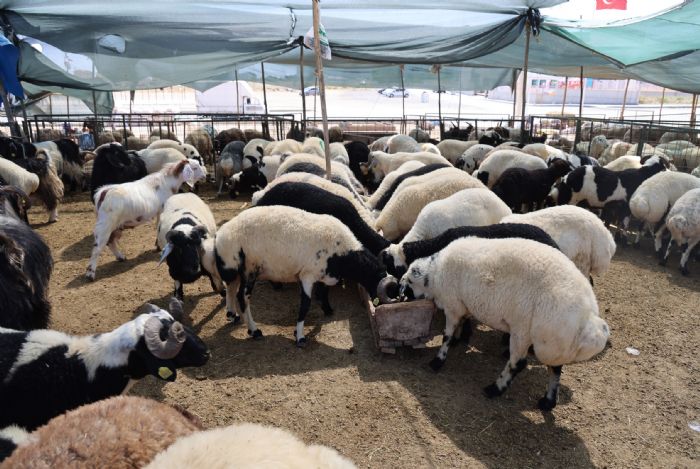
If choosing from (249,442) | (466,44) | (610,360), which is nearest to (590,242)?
(610,360)

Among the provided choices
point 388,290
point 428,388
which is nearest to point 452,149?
point 388,290

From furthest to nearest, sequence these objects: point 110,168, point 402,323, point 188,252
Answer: point 110,168
point 188,252
point 402,323

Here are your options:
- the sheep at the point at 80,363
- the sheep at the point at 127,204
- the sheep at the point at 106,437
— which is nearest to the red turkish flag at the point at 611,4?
the sheep at the point at 127,204

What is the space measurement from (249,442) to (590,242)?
4801 millimetres

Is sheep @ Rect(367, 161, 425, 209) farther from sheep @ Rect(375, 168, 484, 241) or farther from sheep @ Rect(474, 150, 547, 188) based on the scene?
sheep @ Rect(474, 150, 547, 188)

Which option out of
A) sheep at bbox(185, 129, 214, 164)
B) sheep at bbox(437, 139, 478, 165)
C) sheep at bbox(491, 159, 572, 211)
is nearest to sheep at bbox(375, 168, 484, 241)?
sheep at bbox(491, 159, 572, 211)

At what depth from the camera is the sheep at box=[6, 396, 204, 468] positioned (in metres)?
1.96

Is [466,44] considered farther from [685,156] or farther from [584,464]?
[584,464]

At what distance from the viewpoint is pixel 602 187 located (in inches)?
333

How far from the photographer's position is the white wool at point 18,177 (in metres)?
8.47

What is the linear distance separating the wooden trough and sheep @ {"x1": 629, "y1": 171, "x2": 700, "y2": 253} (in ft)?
16.5

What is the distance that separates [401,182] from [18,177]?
7033 mm

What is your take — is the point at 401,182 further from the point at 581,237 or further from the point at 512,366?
the point at 512,366

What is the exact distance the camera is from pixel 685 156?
37.2ft
